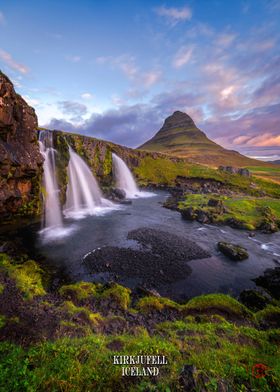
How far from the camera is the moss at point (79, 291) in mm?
13039

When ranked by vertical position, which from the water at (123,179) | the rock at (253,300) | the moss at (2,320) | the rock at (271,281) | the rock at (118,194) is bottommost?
the rock at (271,281)

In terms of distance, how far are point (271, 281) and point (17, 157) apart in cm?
3048

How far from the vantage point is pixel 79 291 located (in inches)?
530

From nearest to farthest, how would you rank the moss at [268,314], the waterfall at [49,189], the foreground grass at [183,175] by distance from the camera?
1. the moss at [268,314]
2. the waterfall at [49,189]
3. the foreground grass at [183,175]

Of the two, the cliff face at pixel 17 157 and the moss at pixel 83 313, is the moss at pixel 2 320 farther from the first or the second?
the cliff face at pixel 17 157

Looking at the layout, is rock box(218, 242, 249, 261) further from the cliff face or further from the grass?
the cliff face

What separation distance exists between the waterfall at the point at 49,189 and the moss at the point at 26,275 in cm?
1085

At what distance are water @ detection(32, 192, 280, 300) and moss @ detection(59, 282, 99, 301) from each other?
5.00 feet

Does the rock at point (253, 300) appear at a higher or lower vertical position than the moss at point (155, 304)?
lower

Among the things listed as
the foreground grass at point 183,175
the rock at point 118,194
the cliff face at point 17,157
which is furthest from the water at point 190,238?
the foreground grass at point 183,175

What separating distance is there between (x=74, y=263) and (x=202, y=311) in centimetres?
1203

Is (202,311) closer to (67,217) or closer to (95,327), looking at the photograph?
(95,327)

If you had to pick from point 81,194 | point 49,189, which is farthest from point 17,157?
point 81,194

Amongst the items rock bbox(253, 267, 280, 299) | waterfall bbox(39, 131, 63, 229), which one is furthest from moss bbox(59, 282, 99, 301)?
waterfall bbox(39, 131, 63, 229)
